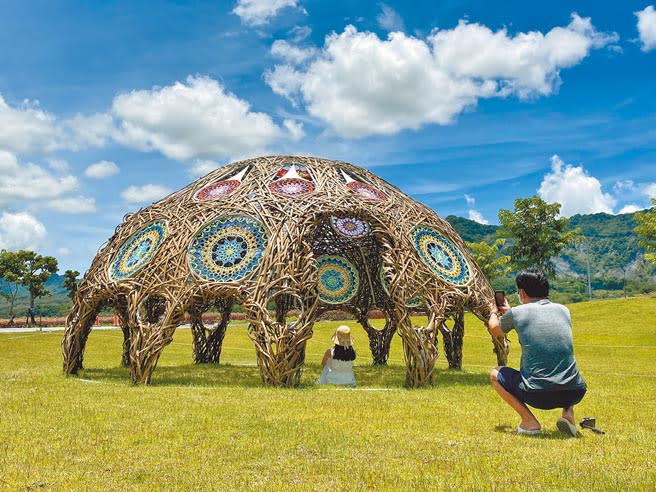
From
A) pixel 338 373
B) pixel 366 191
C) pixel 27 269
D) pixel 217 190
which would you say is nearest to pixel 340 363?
pixel 338 373

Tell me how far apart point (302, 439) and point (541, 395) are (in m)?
2.65

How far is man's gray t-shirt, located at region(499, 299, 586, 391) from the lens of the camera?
233 inches

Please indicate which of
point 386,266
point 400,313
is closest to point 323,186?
point 386,266

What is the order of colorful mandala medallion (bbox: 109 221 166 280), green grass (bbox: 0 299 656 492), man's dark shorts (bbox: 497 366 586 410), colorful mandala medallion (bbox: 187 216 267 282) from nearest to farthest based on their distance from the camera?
green grass (bbox: 0 299 656 492)
man's dark shorts (bbox: 497 366 586 410)
colorful mandala medallion (bbox: 187 216 267 282)
colorful mandala medallion (bbox: 109 221 166 280)

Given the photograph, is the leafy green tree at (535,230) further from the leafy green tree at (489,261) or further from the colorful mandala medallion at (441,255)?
the colorful mandala medallion at (441,255)

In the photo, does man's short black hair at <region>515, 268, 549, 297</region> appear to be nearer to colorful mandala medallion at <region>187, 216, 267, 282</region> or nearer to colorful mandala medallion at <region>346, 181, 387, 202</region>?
colorful mandala medallion at <region>187, 216, 267, 282</region>

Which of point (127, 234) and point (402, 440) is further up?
point (127, 234)

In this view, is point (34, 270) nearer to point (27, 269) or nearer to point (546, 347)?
point (27, 269)

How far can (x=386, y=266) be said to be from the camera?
1123cm

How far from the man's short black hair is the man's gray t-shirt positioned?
14cm

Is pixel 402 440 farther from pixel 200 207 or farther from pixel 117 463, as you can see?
pixel 200 207

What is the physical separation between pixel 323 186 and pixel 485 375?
647 cm

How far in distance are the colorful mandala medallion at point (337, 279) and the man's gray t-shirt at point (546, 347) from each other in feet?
37.8

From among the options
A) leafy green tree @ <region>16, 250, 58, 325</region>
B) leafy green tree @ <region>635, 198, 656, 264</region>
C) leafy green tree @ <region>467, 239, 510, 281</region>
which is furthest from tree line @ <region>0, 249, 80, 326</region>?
leafy green tree @ <region>635, 198, 656, 264</region>
